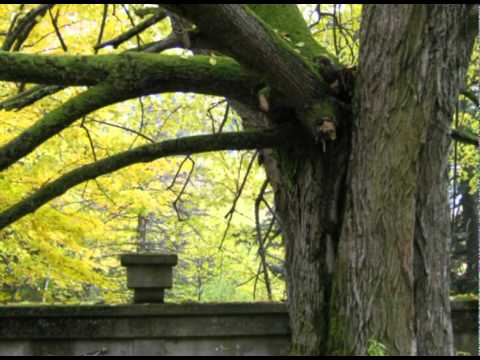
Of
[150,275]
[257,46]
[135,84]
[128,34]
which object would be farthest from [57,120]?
[150,275]

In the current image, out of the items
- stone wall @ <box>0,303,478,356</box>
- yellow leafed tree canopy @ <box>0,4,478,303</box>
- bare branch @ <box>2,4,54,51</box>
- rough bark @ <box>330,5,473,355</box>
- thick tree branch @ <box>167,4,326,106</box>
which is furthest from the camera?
yellow leafed tree canopy @ <box>0,4,478,303</box>

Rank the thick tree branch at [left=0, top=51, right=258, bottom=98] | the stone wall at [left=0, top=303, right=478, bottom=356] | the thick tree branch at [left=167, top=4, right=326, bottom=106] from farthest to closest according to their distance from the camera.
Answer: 1. the stone wall at [left=0, top=303, right=478, bottom=356]
2. the thick tree branch at [left=0, top=51, right=258, bottom=98]
3. the thick tree branch at [left=167, top=4, right=326, bottom=106]

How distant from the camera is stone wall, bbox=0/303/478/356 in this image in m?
3.76

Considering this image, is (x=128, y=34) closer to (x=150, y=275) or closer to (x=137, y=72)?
(x=137, y=72)

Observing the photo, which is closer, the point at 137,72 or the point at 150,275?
the point at 137,72

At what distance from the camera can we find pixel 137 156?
2.48 m

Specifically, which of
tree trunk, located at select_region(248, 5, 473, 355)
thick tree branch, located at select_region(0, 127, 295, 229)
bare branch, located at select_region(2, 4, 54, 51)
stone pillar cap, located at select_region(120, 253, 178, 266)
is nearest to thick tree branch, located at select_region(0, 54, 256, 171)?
thick tree branch, located at select_region(0, 127, 295, 229)

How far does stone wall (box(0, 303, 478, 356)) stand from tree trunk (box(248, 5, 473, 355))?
56.2 inches

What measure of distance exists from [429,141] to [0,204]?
3975mm

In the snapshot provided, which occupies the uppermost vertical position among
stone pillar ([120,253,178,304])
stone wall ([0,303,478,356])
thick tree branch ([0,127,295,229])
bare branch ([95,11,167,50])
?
bare branch ([95,11,167,50])

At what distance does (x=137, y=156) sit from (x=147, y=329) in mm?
1895

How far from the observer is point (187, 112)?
24.6ft

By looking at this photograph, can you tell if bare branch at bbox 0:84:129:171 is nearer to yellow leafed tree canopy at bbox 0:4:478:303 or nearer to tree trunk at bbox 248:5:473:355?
yellow leafed tree canopy at bbox 0:4:478:303

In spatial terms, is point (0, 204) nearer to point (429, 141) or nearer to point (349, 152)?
point (349, 152)
